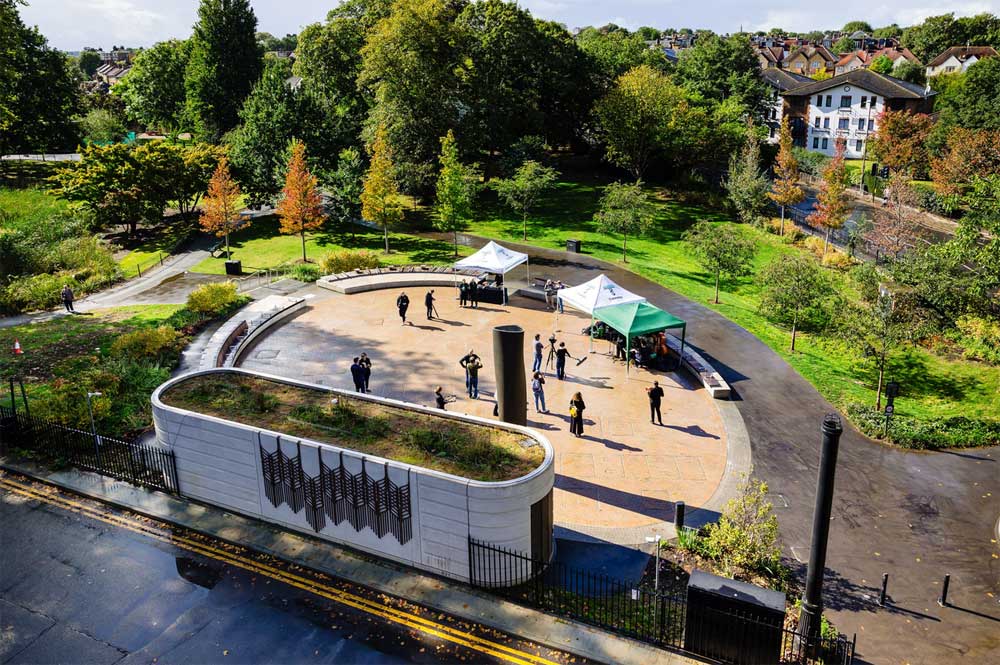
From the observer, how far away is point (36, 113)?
2635 inches

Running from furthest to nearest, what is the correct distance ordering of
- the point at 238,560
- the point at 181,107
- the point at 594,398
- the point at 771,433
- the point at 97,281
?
1. the point at 181,107
2. the point at 97,281
3. the point at 594,398
4. the point at 771,433
5. the point at 238,560

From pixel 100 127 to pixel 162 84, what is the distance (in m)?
10.2

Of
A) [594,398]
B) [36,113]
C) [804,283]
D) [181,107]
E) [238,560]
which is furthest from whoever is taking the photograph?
[181,107]

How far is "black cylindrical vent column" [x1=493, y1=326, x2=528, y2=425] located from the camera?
18438mm

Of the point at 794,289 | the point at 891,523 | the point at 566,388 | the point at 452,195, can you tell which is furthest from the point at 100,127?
the point at 891,523

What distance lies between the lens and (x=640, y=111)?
55.0m

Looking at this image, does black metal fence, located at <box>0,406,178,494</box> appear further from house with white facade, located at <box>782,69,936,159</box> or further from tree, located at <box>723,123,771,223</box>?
house with white facade, located at <box>782,69,936,159</box>

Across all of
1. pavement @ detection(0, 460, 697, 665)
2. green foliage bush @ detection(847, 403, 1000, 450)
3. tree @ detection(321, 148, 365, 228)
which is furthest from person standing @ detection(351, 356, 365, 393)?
tree @ detection(321, 148, 365, 228)

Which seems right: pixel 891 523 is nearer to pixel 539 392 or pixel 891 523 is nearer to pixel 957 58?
pixel 539 392

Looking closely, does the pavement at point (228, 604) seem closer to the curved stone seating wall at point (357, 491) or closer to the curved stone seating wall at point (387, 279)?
the curved stone seating wall at point (357, 491)

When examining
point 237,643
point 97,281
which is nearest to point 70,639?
point 237,643

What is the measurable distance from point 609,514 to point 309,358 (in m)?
13.8

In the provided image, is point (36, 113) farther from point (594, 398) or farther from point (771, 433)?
point (771, 433)

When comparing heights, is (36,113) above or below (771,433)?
above
